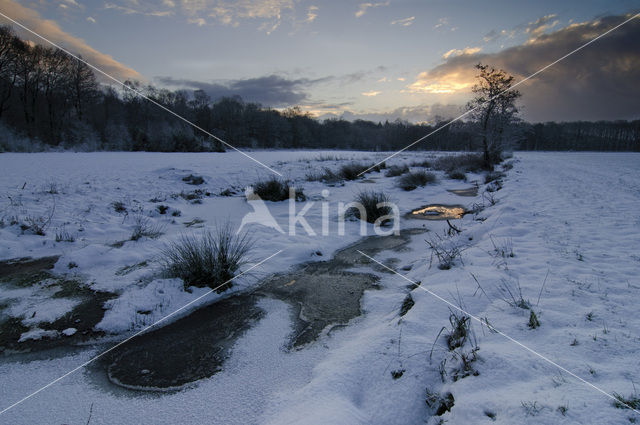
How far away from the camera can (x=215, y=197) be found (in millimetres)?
10547

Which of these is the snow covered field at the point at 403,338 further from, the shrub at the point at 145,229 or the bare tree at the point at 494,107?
the bare tree at the point at 494,107

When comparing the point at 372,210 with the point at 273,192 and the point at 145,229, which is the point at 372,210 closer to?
the point at 273,192

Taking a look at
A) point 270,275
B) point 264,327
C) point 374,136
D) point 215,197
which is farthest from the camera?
point 374,136

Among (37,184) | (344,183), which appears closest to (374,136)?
(344,183)

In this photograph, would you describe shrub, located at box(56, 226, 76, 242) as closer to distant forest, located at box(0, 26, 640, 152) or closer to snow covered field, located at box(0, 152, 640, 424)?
snow covered field, located at box(0, 152, 640, 424)

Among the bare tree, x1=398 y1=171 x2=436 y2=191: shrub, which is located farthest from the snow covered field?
the bare tree

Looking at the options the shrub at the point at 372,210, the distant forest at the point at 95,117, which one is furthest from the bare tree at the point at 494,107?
the shrub at the point at 372,210

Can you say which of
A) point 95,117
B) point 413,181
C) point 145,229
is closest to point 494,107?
point 413,181

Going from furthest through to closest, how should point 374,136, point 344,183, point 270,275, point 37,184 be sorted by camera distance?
point 374,136 → point 344,183 → point 37,184 → point 270,275

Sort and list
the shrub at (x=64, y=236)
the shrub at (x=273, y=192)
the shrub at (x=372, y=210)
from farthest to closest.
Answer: the shrub at (x=273, y=192)
the shrub at (x=372, y=210)
the shrub at (x=64, y=236)

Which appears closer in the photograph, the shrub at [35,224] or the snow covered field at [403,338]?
the snow covered field at [403,338]

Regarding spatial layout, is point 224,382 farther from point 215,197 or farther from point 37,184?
point 37,184

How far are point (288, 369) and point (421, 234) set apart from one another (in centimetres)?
486

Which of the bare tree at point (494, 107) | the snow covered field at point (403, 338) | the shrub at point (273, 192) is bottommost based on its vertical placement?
the snow covered field at point (403, 338)
